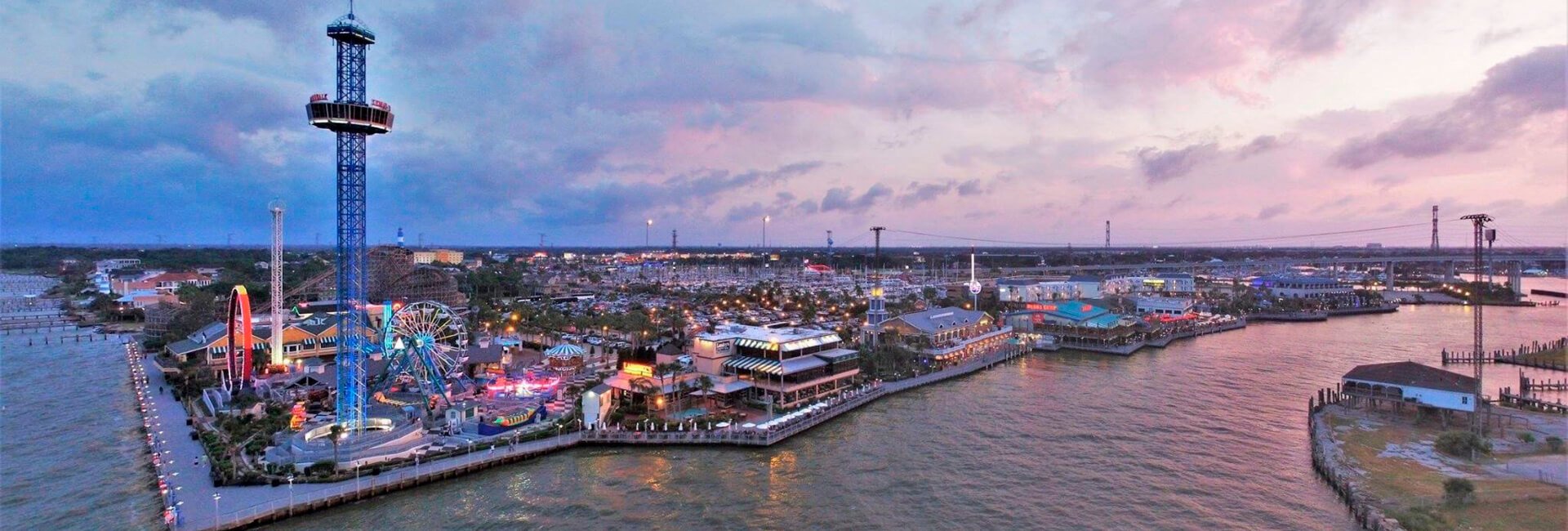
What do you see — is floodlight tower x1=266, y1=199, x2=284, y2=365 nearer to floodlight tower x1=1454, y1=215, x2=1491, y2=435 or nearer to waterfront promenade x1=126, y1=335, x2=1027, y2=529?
waterfront promenade x1=126, y1=335, x2=1027, y2=529

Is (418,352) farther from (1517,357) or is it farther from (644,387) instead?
(1517,357)

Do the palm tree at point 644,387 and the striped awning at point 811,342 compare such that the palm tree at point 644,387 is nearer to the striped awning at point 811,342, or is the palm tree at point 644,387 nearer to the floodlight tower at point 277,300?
the striped awning at point 811,342

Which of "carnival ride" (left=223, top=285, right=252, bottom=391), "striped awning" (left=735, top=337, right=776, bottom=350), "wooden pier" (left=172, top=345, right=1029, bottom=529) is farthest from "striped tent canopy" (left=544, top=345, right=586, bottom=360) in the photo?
"carnival ride" (left=223, top=285, right=252, bottom=391)

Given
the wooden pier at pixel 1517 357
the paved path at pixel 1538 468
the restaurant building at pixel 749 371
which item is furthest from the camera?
the wooden pier at pixel 1517 357

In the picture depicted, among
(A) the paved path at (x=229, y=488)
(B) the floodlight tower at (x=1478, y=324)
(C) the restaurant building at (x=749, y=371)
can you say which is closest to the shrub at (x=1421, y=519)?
(B) the floodlight tower at (x=1478, y=324)

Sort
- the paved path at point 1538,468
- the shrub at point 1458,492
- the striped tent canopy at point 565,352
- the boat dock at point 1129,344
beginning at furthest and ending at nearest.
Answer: the boat dock at point 1129,344 → the striped tent canopy at point 565,352 → the paved path at point 1538,468 → the shrub at point 1458,492

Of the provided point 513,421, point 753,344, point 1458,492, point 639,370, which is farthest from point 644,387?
point 1458,492

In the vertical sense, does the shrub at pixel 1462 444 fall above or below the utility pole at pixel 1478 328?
below
